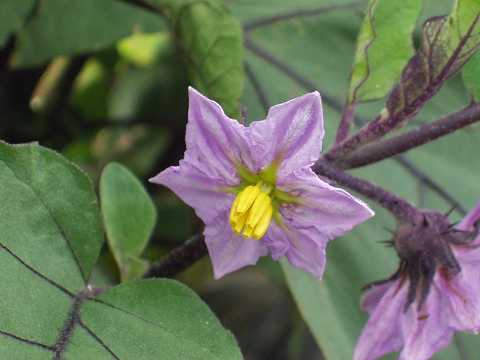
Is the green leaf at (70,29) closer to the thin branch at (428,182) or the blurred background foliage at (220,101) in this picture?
the blurred background foliage at (220,101)

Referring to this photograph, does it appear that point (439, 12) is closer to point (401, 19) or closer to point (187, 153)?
point (401, 19)

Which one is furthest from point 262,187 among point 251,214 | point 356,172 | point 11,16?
point 11,16

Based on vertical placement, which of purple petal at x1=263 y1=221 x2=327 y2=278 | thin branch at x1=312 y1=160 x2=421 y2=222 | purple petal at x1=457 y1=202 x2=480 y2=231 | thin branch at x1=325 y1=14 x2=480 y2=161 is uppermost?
thin branch at x1=325 y1=14 x2=480 y2=161

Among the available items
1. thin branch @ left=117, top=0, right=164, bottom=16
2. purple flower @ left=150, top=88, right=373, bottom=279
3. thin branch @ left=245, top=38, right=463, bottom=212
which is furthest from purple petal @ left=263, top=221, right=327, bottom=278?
thin branch @ left=117, top=0, right=164, bottom=16

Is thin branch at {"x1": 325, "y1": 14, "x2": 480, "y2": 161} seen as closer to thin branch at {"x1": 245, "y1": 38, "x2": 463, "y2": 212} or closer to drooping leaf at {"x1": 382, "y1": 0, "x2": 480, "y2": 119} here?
drooping leaf at {"x1": 382, "y1": 0, "x2": 480, "y2": 119}

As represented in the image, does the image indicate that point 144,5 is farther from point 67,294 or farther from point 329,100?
point 67,294

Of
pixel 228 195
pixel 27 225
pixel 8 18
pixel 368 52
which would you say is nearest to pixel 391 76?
pixel 368 52

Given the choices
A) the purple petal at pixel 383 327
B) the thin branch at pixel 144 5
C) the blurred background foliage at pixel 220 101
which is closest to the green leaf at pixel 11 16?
the blurred background foliage at pixel 220 101
